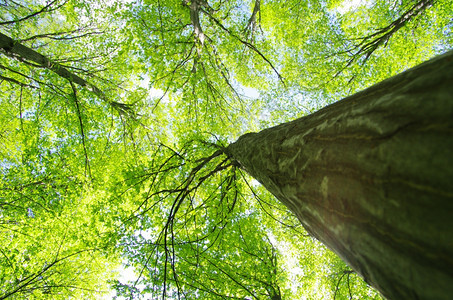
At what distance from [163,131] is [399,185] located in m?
7.35

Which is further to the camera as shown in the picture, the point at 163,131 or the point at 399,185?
the point at 163,131

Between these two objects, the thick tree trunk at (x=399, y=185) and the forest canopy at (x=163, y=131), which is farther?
the forest canopy at (x=163, y=131)

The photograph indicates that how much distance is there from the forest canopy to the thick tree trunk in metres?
3.72

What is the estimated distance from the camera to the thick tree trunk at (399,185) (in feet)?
1.47

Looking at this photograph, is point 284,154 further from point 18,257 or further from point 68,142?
point 18,257

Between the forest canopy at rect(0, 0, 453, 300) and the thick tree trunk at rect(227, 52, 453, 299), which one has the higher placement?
the forest canopy at rect(0, 0, 453, 300)

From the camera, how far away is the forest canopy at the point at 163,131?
481cm

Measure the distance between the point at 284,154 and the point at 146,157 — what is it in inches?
261

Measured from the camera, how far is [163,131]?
7316 millimetres

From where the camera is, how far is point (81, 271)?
7.62 m

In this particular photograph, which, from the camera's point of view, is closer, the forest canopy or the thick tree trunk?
the thick tree trunk

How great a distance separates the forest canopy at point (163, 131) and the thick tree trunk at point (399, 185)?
146 inches

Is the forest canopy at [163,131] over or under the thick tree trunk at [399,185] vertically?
over

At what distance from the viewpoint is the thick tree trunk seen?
45 centimetres
